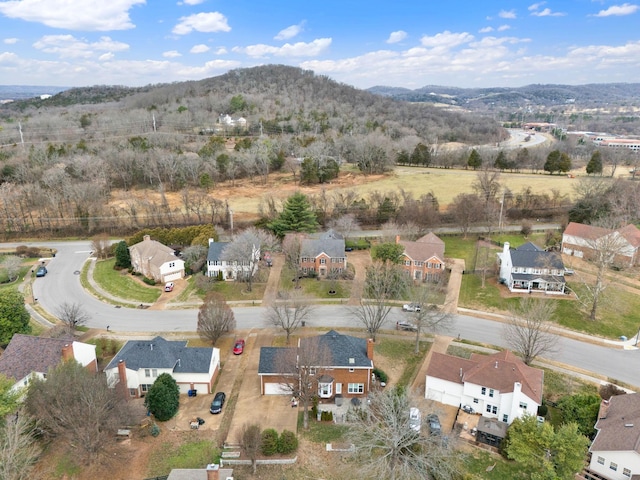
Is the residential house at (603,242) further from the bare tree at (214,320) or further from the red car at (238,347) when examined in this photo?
the bare tree at (214,320)

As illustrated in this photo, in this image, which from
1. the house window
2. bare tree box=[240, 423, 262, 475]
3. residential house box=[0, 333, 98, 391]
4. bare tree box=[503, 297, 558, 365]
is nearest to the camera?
bare tree box=[240, 423, 262, 475]

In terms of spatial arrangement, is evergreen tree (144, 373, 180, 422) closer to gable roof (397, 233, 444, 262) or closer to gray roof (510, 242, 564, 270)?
gable roof (397, 233, 444, 262)

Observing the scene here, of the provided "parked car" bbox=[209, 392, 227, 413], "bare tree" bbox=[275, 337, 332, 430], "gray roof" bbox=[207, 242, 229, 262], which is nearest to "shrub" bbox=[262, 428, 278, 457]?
"bare tree" bbox=[275, 337, 332, 430]

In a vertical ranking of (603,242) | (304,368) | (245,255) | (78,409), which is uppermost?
(603,242)

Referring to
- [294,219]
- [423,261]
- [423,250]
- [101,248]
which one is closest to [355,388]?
[423,261]

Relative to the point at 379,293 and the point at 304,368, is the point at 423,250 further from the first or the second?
the point at 304,368

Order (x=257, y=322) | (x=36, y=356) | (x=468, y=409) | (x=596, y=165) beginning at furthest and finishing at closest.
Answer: (x=596, y=165), (x=257, y=322), (x=36, y=356), (x=468, y=409)

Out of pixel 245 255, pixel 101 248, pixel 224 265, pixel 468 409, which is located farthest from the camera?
pixel 101 248

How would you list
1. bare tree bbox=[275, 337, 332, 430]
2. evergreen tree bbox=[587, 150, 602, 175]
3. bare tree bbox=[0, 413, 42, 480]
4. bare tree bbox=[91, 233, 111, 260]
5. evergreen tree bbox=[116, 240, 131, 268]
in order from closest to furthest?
bare tree bbox=[0, 413, 42, 480]
bare tree bbox=[275, 337, 332, 430]
evergreen tree bbox=[116, 240, 131, 268]
bare tree bbox=[91, 233, 111, 260]
evergreen tree bbox=[587, 150, 602, 175]
